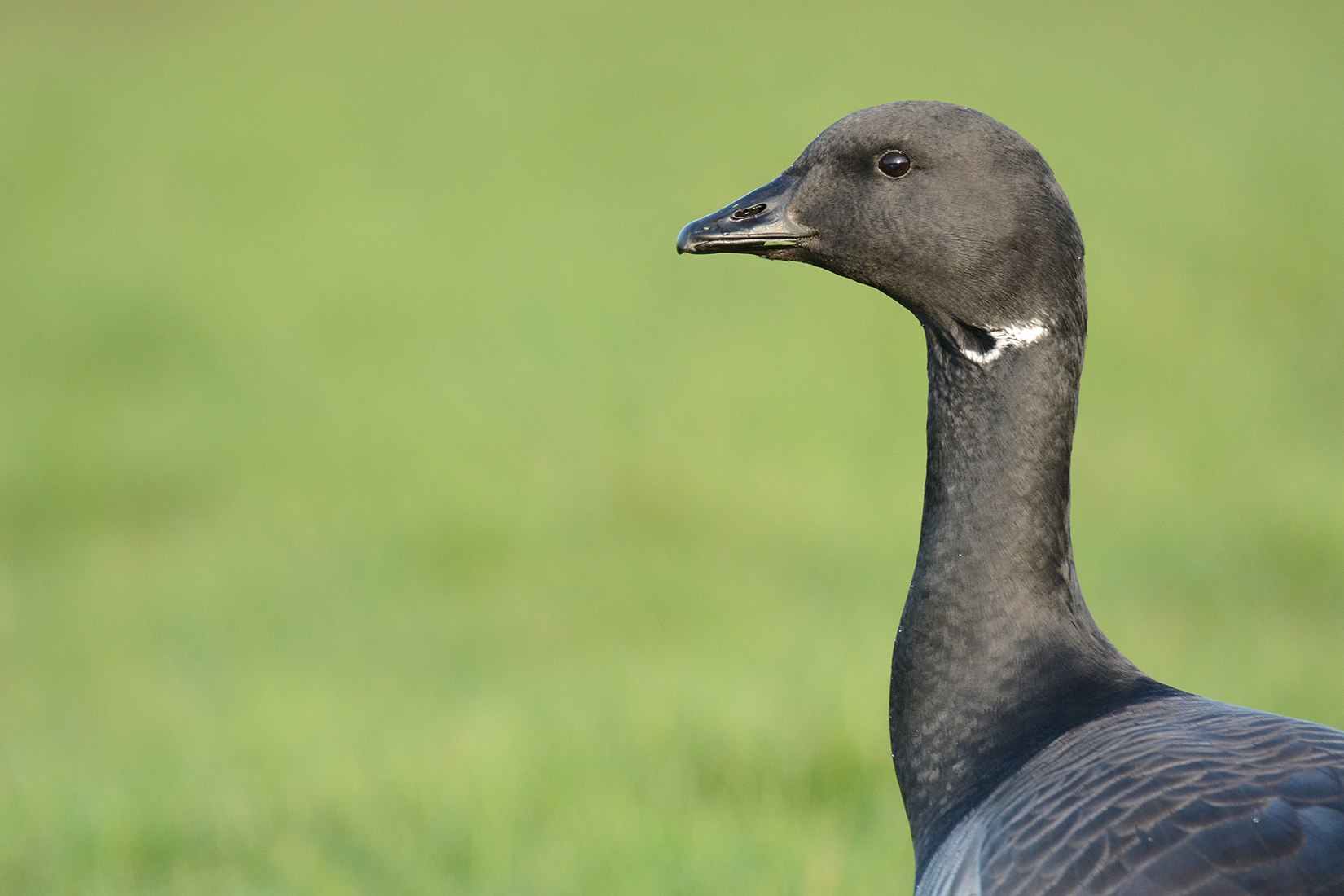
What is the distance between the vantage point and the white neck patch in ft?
9.52

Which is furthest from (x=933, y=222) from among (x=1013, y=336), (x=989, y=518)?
(x=989, y=518)

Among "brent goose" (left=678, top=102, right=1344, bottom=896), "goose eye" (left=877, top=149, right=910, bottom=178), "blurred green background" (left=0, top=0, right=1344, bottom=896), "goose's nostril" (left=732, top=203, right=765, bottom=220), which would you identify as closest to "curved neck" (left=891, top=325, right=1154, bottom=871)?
"brent goose" (left=678, top=102, right=1344, bottom=896)

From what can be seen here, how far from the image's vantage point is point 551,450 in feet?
26.7

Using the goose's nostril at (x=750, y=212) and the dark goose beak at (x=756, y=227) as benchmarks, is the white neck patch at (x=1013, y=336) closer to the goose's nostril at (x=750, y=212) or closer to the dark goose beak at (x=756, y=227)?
the dark goose beak at (x=756, y=227)

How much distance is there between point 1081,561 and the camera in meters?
6.75

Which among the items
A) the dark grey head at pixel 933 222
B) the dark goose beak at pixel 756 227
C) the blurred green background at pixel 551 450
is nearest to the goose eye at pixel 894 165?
the dark grey head at pixel 933 222

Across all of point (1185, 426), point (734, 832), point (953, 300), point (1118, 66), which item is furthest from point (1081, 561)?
point (1118, 66)

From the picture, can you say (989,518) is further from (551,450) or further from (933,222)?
(551,450)

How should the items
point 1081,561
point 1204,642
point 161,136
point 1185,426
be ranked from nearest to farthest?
point 1204,642
point 1081,561
point 1185,426
point 161,136

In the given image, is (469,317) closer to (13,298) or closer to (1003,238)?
(13,298)

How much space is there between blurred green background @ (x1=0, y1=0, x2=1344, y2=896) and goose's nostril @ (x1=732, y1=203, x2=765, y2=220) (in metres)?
1.72

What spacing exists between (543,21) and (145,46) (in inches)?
189

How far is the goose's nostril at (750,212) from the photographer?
123 inches

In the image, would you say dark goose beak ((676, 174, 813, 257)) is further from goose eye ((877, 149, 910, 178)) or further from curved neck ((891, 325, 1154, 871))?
curved neck ((891, 325, 1154, 871))
